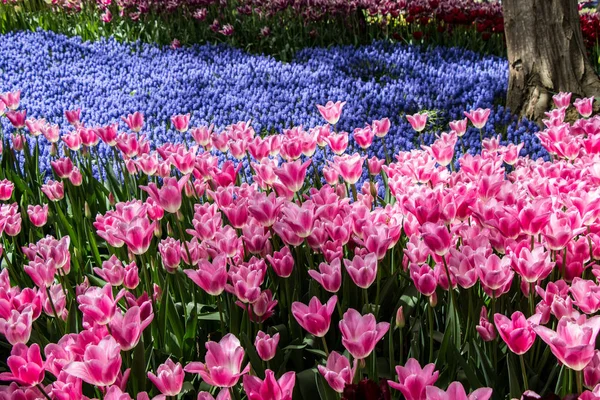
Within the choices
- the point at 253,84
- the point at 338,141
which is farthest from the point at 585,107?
the point at 253,84

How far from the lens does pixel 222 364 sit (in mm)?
1393

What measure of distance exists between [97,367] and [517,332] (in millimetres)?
896

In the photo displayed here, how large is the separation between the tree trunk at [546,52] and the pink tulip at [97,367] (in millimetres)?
4185

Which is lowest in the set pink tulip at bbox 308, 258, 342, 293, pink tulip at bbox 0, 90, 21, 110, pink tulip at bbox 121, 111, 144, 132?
pink tulip at bbox 308, 258, 342, 293

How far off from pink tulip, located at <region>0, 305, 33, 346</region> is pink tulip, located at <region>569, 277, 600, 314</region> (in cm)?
129

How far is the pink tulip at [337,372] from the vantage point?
1.38 meters

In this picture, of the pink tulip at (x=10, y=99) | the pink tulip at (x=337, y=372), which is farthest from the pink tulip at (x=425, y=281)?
the pink tulip at (x=10, y=99)

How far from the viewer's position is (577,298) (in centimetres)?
157

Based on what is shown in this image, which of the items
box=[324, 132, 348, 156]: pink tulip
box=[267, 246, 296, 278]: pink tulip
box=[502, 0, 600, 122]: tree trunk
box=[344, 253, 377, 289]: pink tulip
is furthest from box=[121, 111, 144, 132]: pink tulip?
box=[502, 0, 600, 122]: tree trunk

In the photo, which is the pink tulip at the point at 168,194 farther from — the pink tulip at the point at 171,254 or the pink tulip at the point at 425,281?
the pink tulip at the point at 425,281

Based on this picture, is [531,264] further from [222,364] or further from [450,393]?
[222,364]

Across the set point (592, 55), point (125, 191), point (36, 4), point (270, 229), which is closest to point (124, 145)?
point (125, 191)

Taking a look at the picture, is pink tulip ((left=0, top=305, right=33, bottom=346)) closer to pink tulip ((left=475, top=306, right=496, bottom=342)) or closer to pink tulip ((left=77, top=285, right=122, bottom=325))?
pink tulip ((left=77, top=285, right=122, bottom=325))

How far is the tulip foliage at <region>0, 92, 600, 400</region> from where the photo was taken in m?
1.41
